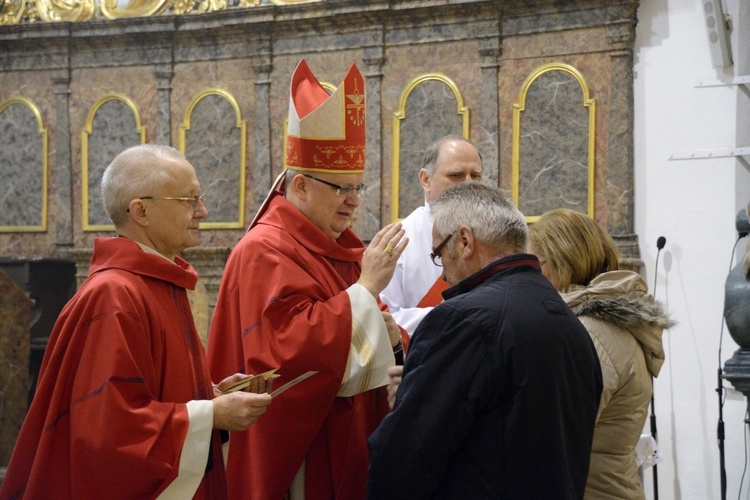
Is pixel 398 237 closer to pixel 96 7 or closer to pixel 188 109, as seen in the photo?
pixel 188 109

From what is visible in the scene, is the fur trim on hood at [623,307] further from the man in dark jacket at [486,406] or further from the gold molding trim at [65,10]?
the gold molding trim at [65,10]

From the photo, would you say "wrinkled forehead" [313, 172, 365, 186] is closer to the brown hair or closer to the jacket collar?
the brown hair

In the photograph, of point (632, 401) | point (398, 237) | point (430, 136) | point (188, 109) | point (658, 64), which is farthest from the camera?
point (188, 109)

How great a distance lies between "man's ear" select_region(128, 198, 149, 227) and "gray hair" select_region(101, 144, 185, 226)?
2 cm

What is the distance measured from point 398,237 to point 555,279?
51cm

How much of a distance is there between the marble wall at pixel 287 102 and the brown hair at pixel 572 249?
138 inches

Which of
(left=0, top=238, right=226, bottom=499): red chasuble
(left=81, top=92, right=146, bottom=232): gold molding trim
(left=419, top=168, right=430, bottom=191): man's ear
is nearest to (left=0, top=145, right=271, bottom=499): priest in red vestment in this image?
(left=0, top=238, right=226, bottom=499): red chasuble

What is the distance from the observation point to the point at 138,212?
2.41m

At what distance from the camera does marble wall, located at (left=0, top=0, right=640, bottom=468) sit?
255 inches

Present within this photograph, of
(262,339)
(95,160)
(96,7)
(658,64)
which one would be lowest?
(262,339)

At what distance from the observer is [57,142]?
8.02 m

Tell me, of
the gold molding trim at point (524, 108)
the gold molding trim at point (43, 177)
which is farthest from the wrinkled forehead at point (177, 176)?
the gold molding trim at point (43, 177)

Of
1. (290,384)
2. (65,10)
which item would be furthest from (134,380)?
(65,10)

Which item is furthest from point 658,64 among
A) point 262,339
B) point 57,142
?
point 57,142
